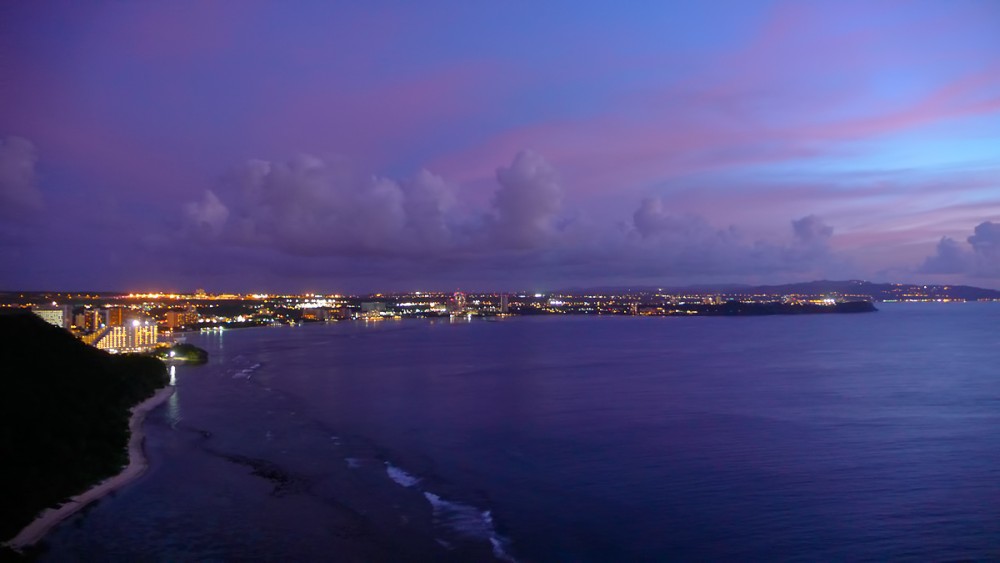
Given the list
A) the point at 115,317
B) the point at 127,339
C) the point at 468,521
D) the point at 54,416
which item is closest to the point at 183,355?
the point at 127,339

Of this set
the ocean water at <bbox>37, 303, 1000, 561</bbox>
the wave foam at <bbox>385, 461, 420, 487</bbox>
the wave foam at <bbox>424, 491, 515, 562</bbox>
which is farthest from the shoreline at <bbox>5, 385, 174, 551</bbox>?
the wave foam at <bbox>424, 491, 515, 562</bbox>

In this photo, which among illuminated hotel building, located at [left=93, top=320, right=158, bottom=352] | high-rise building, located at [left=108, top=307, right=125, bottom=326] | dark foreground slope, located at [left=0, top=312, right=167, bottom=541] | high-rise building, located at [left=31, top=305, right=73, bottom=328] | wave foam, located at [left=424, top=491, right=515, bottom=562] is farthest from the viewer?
high-rise building, located at [left=108, top=307, right=125, bottom=326]

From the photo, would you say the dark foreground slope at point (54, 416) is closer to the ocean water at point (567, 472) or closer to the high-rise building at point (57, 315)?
the ocean water at point (567, 472)

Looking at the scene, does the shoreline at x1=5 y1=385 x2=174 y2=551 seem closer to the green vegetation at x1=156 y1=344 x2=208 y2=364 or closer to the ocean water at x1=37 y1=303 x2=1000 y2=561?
the ocean water at x1=37 y1=303 x2=1000 y2=561

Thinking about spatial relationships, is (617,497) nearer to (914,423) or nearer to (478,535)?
(478,535)

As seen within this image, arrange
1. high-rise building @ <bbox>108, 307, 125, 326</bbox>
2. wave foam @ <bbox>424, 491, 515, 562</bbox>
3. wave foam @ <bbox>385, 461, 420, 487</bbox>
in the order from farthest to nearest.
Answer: high-rise building @ <bbox>108, 307, 125, 326</bbox>, wave foam @ <bbox>385, 461, 420, 487</bbox>, wave foam @ <bbox>424, 491, 515, 562</bbox>

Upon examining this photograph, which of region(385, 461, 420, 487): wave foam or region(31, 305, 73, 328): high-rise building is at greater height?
region(31, 305, 73, 328): high-rise building

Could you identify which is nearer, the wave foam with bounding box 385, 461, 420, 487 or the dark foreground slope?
the dark foreground slope

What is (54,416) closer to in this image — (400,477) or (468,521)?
(400,477)
